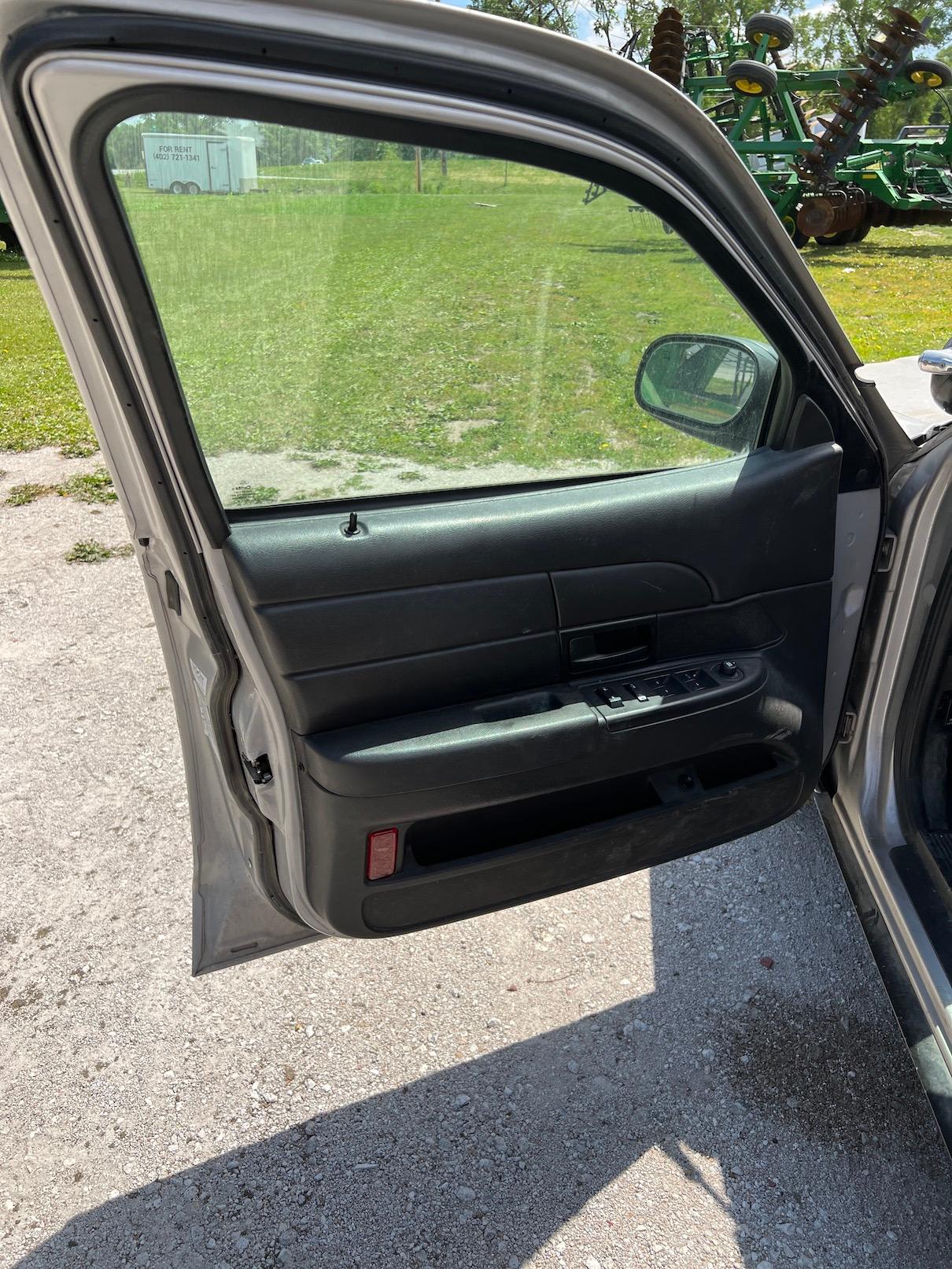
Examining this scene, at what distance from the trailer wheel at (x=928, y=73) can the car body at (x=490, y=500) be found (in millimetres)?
12869

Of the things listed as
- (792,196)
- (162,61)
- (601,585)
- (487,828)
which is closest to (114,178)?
(162,61)

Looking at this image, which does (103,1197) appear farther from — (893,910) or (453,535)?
(893,910)

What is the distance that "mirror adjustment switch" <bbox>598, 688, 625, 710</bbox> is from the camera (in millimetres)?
1735

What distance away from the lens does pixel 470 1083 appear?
7.30ft

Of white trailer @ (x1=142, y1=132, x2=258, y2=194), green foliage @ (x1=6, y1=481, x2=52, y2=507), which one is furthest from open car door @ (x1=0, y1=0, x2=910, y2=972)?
green foliage @ (x1=6, y1=481, x2=52, y2=507)

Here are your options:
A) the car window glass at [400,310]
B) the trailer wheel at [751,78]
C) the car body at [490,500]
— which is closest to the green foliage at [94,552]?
the car body at [490,500]

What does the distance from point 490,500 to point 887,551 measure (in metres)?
0.85

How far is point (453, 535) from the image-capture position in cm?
168

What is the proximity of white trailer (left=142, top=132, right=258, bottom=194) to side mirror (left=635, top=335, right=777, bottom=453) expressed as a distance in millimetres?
825

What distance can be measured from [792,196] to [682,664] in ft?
43.9

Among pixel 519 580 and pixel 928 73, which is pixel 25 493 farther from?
pixel 928 73

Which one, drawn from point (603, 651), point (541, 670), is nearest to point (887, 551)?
point (603, 651)

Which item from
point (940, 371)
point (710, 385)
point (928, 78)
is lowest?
point (710, 385)

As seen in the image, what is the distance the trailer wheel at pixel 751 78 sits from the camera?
11.2m
